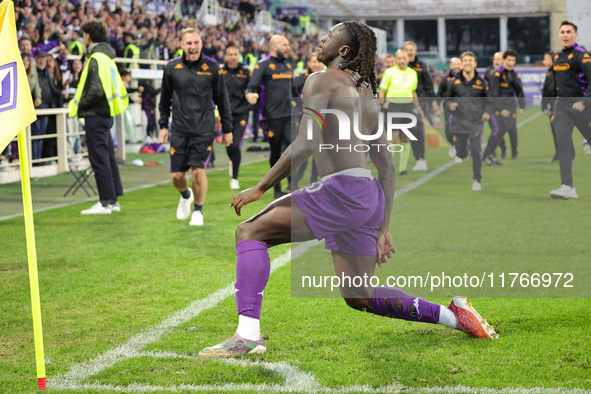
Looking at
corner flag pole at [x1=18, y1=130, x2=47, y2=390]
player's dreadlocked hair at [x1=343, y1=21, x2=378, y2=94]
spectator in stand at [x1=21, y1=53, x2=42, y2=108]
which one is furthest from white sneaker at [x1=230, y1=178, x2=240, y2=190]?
corner flag pole at [x1=18, y1=130, x2=47, y2=390]

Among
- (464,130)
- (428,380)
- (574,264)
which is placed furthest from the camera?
(464,130)

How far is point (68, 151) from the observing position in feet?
49.2

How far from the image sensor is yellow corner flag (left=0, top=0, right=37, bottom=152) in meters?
3.71

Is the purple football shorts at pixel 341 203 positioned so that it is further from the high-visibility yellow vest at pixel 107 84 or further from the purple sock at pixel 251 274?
the high-visibility yellow vest at pixel 107 84

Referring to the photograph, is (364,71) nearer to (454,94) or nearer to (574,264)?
(574,264)

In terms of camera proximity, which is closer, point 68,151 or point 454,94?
point 454,94

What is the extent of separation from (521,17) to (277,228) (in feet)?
190

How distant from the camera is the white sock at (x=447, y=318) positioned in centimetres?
448

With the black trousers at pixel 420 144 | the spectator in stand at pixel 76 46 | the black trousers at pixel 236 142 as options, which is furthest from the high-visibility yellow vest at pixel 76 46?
the black trousers at pixel 420 144

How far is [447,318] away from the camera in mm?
4500

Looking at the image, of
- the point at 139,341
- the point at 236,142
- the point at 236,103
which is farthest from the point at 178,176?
the point at 236,103

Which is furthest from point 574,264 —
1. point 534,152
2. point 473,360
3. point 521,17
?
point 521,17

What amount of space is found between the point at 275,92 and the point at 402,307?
23.7ft

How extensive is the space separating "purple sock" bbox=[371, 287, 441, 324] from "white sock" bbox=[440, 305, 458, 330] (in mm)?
25
